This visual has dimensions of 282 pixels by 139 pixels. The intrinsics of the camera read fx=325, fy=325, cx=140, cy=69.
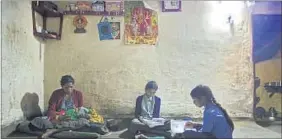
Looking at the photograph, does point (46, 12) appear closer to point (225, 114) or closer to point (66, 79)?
point (66, 79)

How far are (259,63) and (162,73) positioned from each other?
385 millimetres

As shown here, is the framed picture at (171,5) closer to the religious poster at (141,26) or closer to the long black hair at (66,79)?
the religious poster at (141,26)

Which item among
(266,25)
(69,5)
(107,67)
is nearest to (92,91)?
(107,67)

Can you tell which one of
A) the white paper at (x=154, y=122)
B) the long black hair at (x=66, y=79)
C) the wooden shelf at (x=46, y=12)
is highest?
the wooden shelf at (x=46, y=12)

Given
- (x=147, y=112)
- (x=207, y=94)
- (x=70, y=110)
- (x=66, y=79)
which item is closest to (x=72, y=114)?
(x=70, y=110)

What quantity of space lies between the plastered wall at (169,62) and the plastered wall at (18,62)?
0.05 metres

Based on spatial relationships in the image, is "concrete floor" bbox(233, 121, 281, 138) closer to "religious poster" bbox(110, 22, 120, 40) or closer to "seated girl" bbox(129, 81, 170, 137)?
"seated girl" bbox(129, 81, 170, 137)

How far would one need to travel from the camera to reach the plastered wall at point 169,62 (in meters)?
1.30

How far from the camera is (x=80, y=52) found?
133 centimetres

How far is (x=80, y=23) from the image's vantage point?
1322 millimetres

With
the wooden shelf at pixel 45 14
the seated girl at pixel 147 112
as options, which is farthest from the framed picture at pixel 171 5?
the wooden shelf at pixel 45 14

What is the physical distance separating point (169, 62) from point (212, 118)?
0.28 meters

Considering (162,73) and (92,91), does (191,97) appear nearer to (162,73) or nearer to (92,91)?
(162,73)

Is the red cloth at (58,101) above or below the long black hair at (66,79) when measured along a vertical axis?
below
